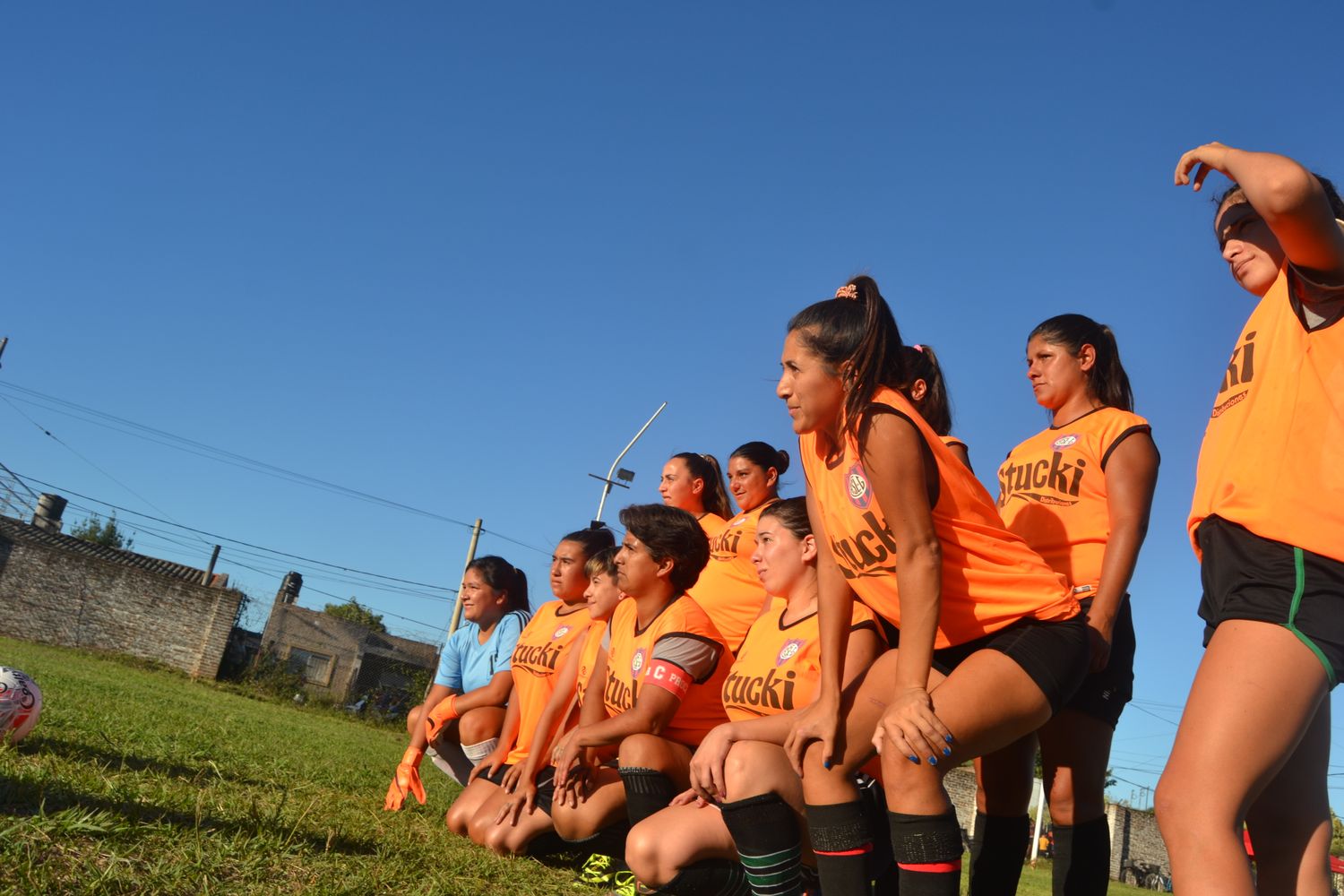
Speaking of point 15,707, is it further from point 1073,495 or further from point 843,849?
point 1073,495

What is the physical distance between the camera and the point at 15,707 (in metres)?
4.51

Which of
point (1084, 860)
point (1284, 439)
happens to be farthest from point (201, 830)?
point (1284, 439)

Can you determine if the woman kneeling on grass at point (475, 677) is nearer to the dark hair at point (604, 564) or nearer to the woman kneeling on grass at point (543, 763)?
the woman kneeling on grass at point (543, 763)

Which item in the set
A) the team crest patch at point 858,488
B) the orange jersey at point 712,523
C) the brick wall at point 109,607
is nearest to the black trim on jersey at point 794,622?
the team crest patch at point 858,488

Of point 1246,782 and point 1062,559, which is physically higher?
point 1062,559

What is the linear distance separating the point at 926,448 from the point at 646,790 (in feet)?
6.78

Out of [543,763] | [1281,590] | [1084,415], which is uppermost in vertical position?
[1084,415]

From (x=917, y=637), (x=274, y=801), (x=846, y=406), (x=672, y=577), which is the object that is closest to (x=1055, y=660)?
(x=917, y=637)

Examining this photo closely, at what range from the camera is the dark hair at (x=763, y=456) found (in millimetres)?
5837

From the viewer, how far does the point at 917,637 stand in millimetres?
2490

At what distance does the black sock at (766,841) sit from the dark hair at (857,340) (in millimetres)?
1264

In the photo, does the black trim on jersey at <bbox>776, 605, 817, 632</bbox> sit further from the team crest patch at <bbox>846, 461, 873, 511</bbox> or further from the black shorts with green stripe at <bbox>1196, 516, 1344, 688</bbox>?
the black shorts with green stripe at <bbox>1196, 516, 1344, 688</bbox>

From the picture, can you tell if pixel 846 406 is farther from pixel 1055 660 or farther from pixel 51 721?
pixel 51 721

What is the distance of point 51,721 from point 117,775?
8.32ft
